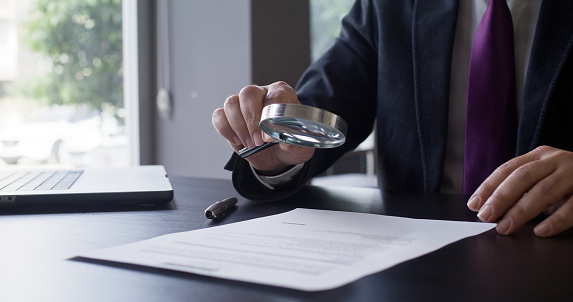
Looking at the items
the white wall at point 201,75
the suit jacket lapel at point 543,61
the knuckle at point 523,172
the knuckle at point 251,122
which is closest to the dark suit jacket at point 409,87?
the suit jacket lapel at point 543,61

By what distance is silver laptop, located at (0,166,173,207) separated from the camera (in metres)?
0.76

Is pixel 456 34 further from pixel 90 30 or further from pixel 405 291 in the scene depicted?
pixel 90 30

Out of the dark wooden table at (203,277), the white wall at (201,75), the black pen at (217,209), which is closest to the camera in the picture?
the dark wooden table at (203,277)

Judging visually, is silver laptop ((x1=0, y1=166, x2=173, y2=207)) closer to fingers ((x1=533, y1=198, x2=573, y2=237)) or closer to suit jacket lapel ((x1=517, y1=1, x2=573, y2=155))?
fingers ((x1=533, y1=198, x2=573, y2=237))

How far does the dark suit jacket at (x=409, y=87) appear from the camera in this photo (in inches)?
37.2

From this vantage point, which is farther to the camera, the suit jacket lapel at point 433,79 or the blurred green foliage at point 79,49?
the blurred green foliage at point 79,49

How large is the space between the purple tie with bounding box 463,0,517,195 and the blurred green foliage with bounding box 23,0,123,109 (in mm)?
1636

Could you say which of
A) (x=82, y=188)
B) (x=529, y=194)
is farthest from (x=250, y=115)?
(x=529, y=194)

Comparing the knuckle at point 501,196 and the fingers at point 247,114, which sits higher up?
the fingers at point 247,114

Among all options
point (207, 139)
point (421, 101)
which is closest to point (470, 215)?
point (421, 101)

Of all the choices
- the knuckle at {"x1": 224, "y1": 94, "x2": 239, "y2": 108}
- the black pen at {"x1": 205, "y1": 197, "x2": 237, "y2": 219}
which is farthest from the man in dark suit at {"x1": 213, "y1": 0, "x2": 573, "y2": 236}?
the black pen at {"x1": 205, "y1": 197, "x2": 237, "y2": 219}

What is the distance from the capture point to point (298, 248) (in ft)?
1.56

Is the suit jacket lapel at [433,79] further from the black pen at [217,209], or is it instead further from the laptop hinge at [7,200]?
the laptop hinge at [7,200]

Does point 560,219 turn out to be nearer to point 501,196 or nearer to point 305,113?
point 501,196
